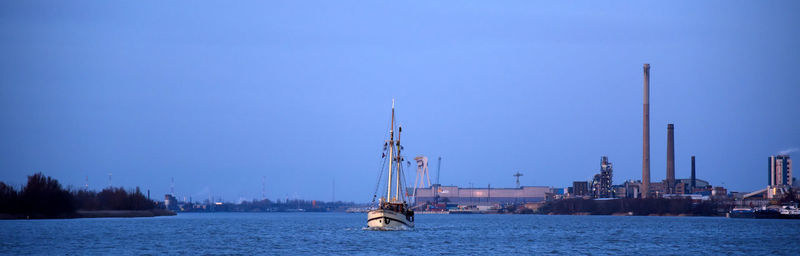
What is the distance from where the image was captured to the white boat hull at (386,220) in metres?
92.4

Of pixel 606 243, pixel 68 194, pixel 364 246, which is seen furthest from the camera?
pixel 68 194

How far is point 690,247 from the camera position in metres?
78.8

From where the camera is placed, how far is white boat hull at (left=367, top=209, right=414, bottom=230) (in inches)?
3638

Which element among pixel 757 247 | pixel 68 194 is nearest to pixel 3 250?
pixel 757 247

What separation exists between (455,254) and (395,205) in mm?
26702

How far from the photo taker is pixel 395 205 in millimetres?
95062

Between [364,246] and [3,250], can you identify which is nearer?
[3,250]

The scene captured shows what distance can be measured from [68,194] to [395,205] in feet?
324

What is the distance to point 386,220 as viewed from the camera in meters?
93.2

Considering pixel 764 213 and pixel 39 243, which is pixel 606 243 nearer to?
pixel 39 243

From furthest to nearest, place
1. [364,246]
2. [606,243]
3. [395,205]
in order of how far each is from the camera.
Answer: [395,205], [606,243], [364,246]

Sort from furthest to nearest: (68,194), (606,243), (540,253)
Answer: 1. (68,194)
2. (606,243)
3. (540,253)

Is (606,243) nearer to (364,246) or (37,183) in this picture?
(364,246)

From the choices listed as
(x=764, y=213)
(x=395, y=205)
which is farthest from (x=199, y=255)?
(x=764, y=213)
